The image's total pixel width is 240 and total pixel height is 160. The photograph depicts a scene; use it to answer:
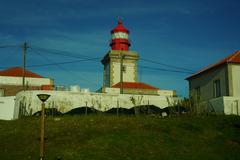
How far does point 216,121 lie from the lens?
30375mm

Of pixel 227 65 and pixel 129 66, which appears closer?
pixel 227 65

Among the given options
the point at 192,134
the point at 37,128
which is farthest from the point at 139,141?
the point at 37,128

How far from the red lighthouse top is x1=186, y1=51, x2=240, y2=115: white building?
29.8 m

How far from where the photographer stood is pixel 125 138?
2384 centimetres

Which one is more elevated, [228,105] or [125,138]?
[228,105]

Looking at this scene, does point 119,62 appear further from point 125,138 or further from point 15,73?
point 125,138

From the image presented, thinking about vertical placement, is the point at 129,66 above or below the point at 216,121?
above

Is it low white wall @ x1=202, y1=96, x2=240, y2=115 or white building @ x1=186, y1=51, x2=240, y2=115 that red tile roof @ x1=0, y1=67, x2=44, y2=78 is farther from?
low white wall @ x1=202, y1=96, x2=240, y2=115

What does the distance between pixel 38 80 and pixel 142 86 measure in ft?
48.8

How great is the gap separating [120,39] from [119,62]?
19.0 ft

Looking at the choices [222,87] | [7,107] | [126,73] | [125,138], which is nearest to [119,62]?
[126,73]

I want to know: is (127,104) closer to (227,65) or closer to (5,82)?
(227,65)

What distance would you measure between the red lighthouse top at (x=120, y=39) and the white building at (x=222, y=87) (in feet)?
97.9

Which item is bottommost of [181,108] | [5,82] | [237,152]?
[237,152]
